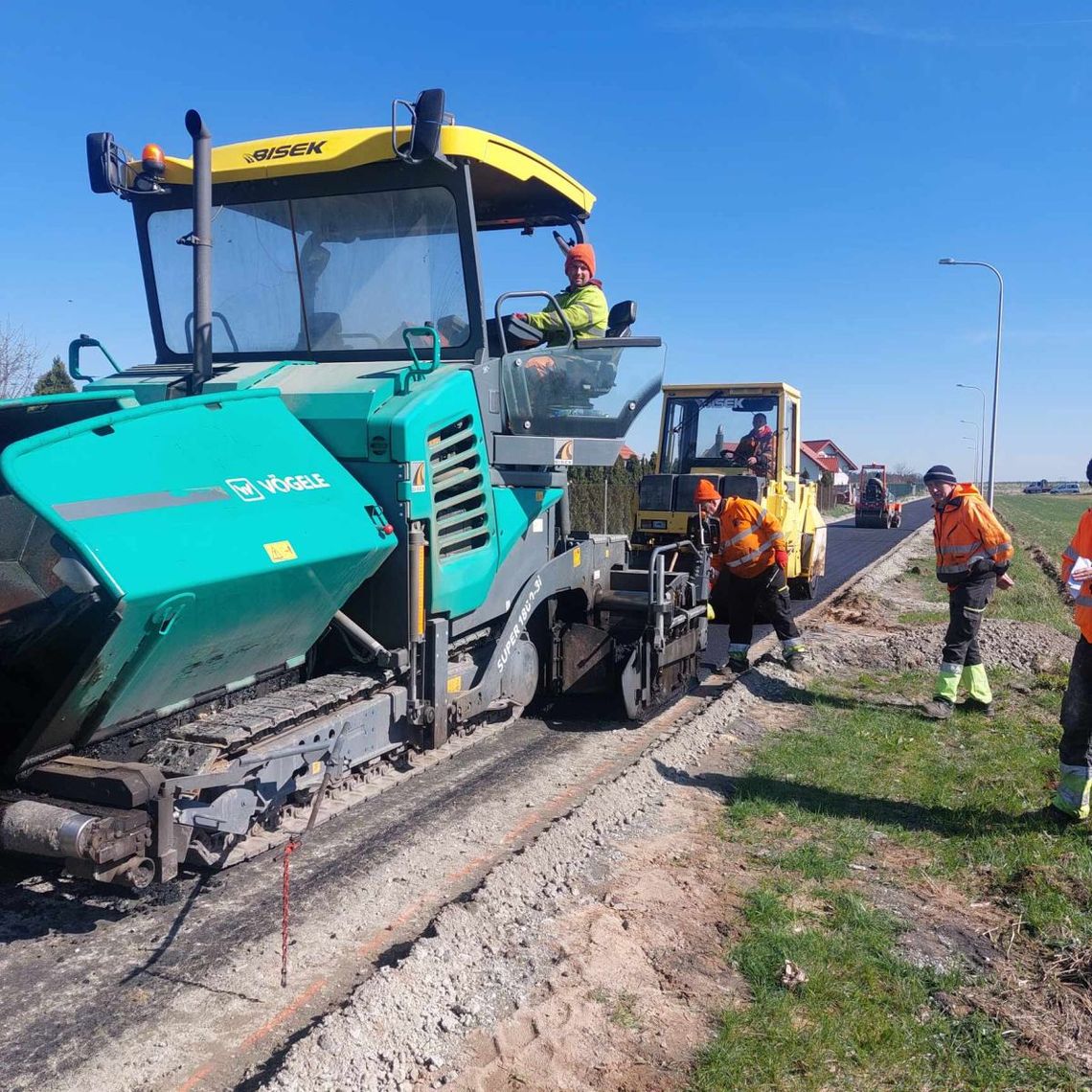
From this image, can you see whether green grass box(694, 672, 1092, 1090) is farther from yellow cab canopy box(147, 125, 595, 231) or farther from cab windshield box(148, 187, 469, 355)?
yellow cab canopy box(147, 125, 595, 231)

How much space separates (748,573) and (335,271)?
14.7 feet

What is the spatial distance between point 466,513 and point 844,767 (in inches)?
109

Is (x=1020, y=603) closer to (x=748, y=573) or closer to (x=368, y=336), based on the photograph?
(x=748, y=573)

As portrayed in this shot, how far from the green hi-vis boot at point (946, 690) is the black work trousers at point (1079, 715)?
5.93 feet

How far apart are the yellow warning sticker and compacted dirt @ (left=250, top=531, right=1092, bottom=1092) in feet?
4.68

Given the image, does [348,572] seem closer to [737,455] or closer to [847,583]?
[737,455]

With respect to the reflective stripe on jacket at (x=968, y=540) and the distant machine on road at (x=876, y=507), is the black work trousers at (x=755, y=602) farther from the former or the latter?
the distant machine on road at (x=876, y=507)

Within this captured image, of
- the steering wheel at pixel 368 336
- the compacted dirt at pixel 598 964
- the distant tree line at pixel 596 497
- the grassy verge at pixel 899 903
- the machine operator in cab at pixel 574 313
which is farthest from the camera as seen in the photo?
the distant tree line at pixel 596 497

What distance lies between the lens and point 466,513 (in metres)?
4.84

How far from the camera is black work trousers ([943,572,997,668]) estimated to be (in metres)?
6.86

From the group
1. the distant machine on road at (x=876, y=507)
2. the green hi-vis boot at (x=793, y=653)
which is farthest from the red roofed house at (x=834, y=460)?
the green hi-vis boot at (x=793, y=653)

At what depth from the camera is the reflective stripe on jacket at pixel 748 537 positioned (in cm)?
800

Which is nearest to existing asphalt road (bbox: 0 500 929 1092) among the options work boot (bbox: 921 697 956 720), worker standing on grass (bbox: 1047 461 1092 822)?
worker standing on grass (bbox: 1047 461 1092 822)

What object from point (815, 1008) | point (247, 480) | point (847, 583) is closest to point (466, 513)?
point (247, 480)
